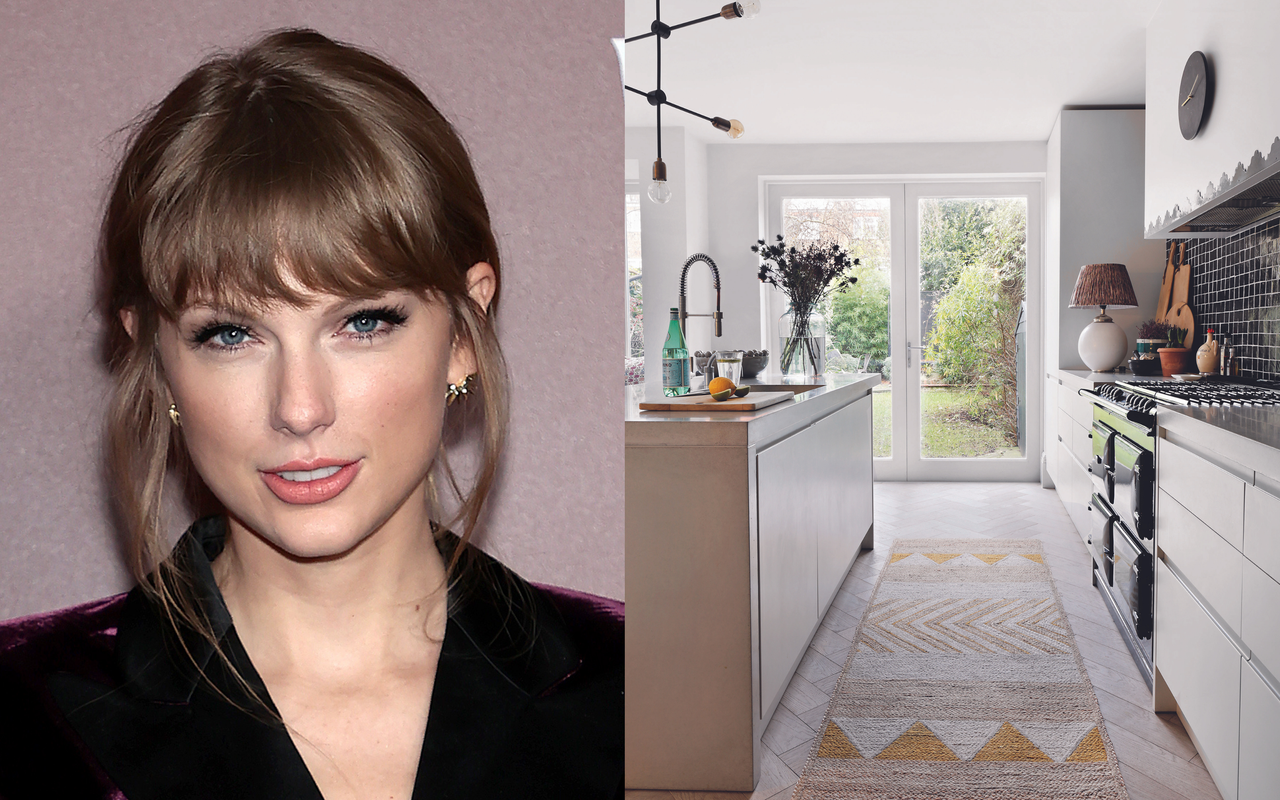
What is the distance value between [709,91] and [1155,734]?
3.90 m

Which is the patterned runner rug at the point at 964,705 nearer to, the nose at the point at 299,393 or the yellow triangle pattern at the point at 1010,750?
the yellow triangle pattern at the point at 1010,750

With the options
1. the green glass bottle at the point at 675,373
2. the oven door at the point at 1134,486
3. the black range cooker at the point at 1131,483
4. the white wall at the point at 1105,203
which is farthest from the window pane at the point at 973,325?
the green glass bottle at the point at 675,373

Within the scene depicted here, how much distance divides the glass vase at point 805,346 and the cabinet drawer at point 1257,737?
251 centimetres

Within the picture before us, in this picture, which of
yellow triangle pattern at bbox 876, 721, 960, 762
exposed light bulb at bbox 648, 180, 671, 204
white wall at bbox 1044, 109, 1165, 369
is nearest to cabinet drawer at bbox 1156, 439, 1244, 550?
yellow triangle pattern at bbox 876, 721, 960, 762

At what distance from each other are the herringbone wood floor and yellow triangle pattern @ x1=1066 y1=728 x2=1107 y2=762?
0.04 meters

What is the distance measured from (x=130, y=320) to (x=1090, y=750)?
8.15ft

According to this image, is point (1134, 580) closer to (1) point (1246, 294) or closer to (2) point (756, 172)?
(1) point (1246, 294)

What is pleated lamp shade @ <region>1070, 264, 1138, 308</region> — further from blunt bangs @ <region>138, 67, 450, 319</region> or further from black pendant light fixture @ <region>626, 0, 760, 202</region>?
blunt bangs @ <region>138, 67, 450, 319</region>

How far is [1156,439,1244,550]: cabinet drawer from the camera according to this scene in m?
1.79

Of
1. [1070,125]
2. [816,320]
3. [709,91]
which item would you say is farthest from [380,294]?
[1070,125]

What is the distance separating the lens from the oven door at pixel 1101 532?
10.2 ft

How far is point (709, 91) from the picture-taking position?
503 cm

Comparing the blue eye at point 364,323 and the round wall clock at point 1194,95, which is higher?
the round wall clock at point 1194,95

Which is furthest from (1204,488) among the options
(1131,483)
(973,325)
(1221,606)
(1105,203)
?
(973,325)
